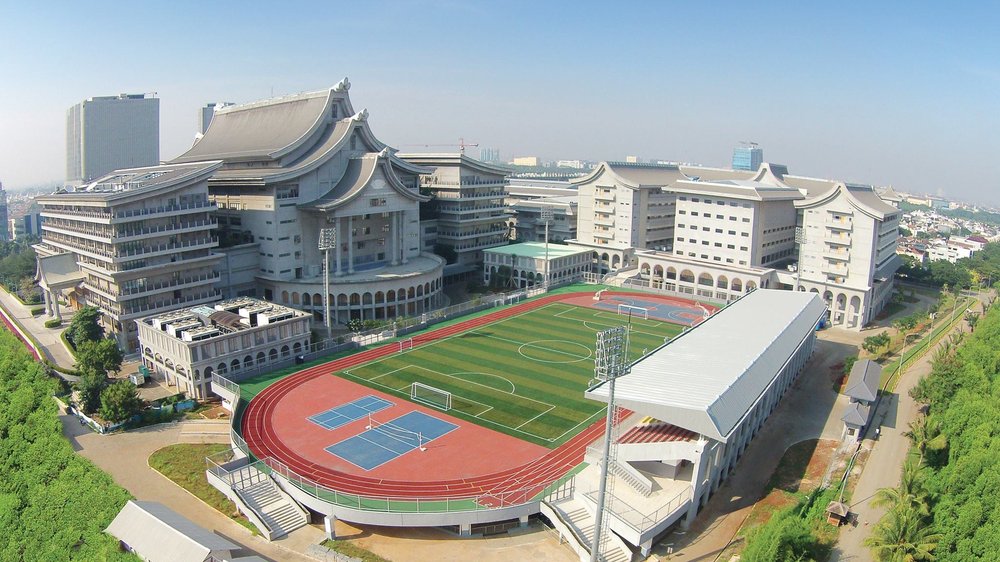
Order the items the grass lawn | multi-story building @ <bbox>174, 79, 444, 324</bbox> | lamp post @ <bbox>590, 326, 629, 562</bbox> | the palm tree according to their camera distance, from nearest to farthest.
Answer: lamp post @ <bbox>590, 326, 629, 562</bbox>, the palm tree, the grass lawn, multi-story building @ <bbox>174, 79, 444, 324</bbox>

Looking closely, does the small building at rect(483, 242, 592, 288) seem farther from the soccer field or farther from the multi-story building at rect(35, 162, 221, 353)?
the multi-story building at rect(35, 162, 221, 353)

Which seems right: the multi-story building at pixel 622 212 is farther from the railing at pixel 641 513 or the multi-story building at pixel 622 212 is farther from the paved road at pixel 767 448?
the railing at pixel 641 513

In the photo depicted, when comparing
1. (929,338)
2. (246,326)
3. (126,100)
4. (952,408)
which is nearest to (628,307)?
(929,338)

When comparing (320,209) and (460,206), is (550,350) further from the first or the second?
(460,206)

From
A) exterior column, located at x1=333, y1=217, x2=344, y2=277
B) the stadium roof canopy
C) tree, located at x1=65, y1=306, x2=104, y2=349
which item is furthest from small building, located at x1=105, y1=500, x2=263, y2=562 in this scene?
exterior column, located at x1=333, y1=217, x2=344, y2=277

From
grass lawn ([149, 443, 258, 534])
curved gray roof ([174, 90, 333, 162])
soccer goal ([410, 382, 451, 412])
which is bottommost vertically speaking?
grass lawn ([149, 443, 258, 534])

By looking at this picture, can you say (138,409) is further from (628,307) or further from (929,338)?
(929,338)

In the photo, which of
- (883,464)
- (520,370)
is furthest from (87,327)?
(883,464)

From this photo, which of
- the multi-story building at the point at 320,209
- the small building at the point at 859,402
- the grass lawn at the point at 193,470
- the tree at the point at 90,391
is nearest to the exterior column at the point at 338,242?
the multi-story building at the point at 320,209
